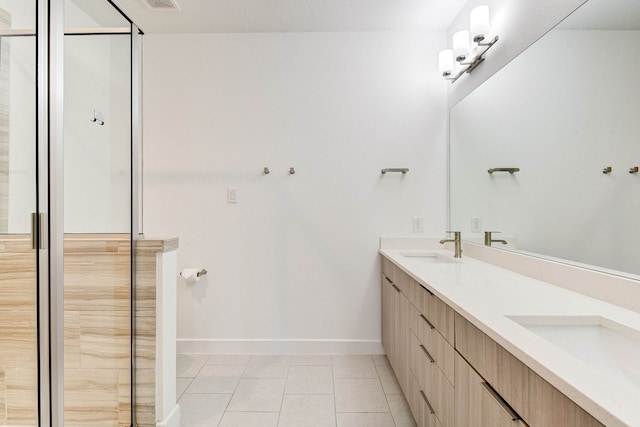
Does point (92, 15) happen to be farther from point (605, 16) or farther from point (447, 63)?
point (447, 63)

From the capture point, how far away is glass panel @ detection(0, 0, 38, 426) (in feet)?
3.57

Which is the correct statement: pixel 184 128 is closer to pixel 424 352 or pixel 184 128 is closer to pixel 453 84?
pixel 453 84

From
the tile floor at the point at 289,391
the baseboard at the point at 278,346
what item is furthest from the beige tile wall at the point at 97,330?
the baseboard at the point at 278,346

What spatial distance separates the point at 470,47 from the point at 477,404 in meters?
2.12

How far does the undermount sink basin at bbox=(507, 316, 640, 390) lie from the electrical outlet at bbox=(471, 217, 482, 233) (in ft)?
4.05

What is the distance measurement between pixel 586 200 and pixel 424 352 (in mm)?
903

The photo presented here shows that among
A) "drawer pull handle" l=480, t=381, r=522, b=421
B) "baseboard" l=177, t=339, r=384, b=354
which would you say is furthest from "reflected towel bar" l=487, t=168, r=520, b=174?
"baseboard" l=177, t=339, r=384, b=354

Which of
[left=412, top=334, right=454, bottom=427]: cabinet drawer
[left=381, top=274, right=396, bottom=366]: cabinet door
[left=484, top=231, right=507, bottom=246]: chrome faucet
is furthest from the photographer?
[left=381, top=274, right=396, bottom=366]: cabinet door

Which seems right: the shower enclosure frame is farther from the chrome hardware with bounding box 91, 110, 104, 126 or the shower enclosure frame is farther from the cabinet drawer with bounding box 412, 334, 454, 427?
the cabinet drawer with bounding box 412, 334, 454, 427

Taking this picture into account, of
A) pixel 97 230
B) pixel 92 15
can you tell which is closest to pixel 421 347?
pixel 97 230

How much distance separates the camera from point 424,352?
1.60 meters

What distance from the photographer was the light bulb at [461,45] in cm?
218

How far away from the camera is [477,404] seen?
1.03 m

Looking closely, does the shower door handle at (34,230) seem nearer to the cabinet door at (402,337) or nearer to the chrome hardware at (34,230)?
the chrome hardware at (34,230)
